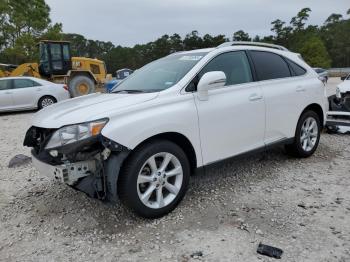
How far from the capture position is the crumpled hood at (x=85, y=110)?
10.7 feet

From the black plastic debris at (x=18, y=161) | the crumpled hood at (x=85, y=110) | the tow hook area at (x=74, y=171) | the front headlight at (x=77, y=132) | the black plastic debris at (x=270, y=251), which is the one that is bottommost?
the black plastic debris at (x=270, y=251)

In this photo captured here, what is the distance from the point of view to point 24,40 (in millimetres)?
25234

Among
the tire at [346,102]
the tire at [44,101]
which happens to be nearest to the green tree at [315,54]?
the tire at [44,101]

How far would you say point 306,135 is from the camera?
530cm

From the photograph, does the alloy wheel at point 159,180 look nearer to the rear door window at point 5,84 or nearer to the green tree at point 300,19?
the rear door window at point 5,84

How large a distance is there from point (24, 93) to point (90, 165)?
10.4 m

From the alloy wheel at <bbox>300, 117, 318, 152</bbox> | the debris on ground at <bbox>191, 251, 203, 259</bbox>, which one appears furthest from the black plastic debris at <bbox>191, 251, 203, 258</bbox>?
the alloy wheel at <bbox>300, 117, 318, 152</bbox>

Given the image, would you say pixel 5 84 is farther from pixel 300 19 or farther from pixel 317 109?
Result: pixel 300 19

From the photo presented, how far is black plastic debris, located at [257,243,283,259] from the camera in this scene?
113 inches

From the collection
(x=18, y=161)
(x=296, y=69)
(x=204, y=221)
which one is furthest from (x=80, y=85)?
(x=204, y=221)

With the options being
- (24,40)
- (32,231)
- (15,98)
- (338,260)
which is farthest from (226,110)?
(24,40)

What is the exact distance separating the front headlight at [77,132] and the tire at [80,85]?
1368 centimetres

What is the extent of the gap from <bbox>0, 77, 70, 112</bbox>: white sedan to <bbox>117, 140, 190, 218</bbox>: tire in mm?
10458

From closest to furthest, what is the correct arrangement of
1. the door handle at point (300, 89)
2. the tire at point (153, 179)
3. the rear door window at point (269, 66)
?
the tire at point (153, 179)
the rear door window at point (269, 66)
the door handle at point (300, 89)
